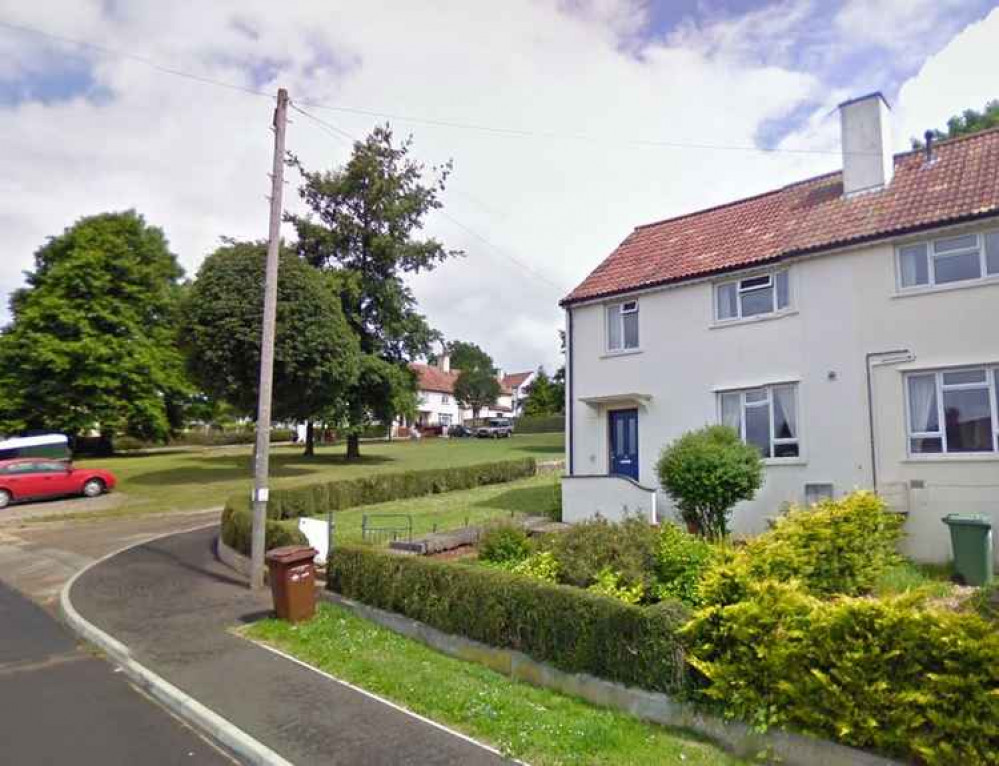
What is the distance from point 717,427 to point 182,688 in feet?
36.8

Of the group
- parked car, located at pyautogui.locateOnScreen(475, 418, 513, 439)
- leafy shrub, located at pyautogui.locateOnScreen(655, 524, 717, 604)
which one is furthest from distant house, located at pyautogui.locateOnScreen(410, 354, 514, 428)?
leafy shrub, located at pyautogui.locateOnScreen(655, 524, 717, 604)

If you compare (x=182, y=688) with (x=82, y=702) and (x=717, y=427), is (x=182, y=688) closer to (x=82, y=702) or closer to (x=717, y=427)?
(x=82, y=702)

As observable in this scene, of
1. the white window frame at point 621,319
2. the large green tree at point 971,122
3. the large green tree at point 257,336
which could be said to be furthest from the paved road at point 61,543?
the large green tree at point 971,122

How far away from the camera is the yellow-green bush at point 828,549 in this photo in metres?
8.31

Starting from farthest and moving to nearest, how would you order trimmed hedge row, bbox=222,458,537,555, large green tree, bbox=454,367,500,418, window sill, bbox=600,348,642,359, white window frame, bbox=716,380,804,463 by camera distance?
large green tree, bbox=454,367,500,418 → window sill, bbox=600,348,642,359 → white window frame, bbox=716,380,804,463 → trimmed hedge row, bbox=222,458,537,555

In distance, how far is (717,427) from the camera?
561 inches

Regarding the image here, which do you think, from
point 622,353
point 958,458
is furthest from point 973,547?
point 622,353

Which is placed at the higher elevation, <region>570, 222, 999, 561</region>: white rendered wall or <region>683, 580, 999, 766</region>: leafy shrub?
<region>570, 222, 999, 561</region>: white rendered wall

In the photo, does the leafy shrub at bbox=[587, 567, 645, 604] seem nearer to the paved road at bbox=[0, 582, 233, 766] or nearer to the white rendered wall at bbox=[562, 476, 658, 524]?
the paved road at bbox=[0, 582, 233, 766]

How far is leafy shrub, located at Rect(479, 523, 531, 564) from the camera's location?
10.7m

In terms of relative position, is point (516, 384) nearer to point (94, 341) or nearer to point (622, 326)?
point (94, 341)

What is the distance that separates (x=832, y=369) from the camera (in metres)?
14.0

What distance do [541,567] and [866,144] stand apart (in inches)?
514

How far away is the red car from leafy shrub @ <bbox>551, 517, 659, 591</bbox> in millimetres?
22765
